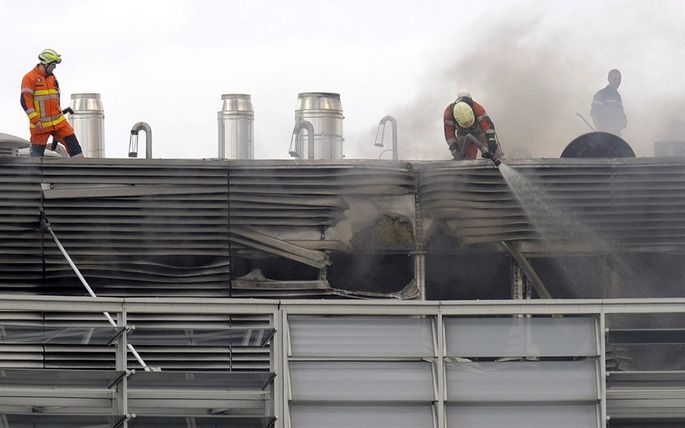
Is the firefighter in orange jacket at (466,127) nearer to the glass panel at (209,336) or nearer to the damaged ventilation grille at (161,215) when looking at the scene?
the damaged ventilation grille at (161,215)

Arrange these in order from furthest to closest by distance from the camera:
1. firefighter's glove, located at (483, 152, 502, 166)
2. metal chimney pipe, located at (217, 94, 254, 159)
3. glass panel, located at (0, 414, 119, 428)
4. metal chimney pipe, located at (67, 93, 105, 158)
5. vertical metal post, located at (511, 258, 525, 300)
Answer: metal chimney pipe, located at (67, 93, 105, 158) < metal chimney pipe, located at (217, 94, 254, 159) < vertical metal post, located at (511, 258, 525, 300) < firefighter's glove, located at (483, 152, 502, 166) < glass panel, located at (0, 414, 119, 428)

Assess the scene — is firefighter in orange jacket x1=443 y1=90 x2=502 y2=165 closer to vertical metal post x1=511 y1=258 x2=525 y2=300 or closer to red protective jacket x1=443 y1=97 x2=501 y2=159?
red protective jacket x1=443 y1=97 x2=501 y2=159

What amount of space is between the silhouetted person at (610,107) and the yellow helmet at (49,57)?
8.07m

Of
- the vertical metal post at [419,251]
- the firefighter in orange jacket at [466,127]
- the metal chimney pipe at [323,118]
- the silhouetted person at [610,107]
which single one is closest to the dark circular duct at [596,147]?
the firefighter in orange jacket at [466,127]

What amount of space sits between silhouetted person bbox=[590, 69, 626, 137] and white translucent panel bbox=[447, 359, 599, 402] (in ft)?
34.8

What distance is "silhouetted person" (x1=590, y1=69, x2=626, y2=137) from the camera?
67.3 ft

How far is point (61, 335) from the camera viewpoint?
33.7ft

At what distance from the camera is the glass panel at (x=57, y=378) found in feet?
33.3

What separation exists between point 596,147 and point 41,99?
7.00m

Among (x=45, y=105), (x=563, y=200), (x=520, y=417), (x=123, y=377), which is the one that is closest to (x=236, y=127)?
(x=45, y=105)

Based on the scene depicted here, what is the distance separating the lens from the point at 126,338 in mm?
10070

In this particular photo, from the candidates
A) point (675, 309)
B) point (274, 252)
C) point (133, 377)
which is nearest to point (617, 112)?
point (274, 252)

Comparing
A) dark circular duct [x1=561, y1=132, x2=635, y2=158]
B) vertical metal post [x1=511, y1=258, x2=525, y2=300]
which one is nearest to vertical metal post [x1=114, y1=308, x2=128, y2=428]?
vertical metal post [x1=511, y1=258, x2=525, y2=300]

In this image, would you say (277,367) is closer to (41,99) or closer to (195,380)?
(195,380)
